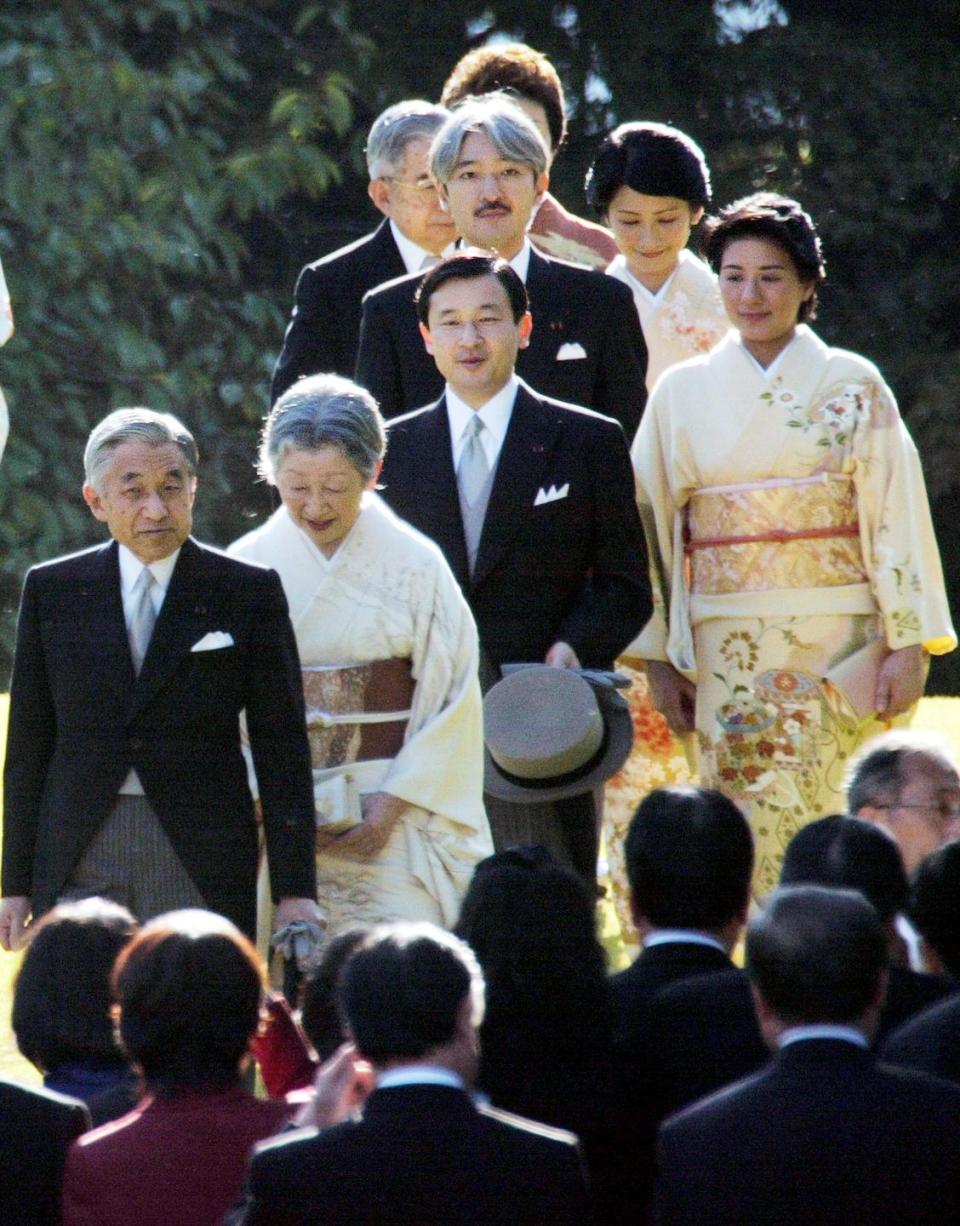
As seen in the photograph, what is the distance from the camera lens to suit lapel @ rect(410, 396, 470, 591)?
5.61 m

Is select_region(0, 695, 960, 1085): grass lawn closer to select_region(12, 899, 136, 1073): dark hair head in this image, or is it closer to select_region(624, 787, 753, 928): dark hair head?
select_region(12, 899, 136, 1073): dark hair head

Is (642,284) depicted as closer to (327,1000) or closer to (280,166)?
(327,1000)

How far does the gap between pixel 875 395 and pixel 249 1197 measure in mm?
3406

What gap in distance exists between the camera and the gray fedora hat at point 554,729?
5.30m

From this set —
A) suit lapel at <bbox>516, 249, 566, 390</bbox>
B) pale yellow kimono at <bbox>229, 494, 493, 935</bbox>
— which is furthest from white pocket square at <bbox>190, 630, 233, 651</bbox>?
suit lapel at <bbox>516, 249, 566, 390</bbox>

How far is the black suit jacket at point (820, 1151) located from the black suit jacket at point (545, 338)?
3.18 m

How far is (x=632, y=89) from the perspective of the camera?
14.2m

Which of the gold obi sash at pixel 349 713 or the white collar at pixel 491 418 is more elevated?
the white collar at pixel 491 418

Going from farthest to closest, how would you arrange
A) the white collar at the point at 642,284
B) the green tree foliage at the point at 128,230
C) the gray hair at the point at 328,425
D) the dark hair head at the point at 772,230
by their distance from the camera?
the green tree foliage at the point at 128,230 → the white collar at the point at 642,284 → the dark hair head at the point at 772,230 → the gray hair at the point at 328,425

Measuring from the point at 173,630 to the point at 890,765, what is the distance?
128 centimetres

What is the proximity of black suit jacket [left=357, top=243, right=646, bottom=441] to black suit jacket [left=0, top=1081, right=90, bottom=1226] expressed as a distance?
A: 2.95m

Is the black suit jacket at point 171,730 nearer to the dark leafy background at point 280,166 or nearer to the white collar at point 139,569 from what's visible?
the white collar at point 139,569

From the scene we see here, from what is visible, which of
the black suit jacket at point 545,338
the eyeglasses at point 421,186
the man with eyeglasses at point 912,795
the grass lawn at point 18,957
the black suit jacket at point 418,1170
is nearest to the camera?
the black suit jacket at point 418,1170

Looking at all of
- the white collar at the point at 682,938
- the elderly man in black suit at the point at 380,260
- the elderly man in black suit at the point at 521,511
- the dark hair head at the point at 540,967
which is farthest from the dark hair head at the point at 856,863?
the elderly man in black suit at the point at 380,260
